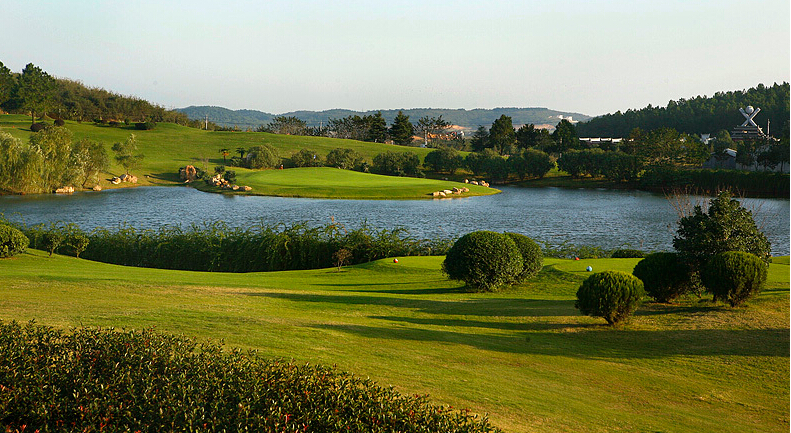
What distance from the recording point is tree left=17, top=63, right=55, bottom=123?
107562 millimetres

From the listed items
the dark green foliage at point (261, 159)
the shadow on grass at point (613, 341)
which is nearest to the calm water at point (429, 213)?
the dark green foliage at point (261, 159)

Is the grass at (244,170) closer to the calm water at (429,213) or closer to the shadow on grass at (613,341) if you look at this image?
the calm water at (429,213)

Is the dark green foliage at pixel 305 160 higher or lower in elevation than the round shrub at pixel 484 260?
higher

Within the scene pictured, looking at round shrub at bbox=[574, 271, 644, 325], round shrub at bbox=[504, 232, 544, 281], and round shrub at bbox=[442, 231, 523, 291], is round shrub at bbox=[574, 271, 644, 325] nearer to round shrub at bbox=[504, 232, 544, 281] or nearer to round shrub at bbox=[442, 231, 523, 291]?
round shrub at bbox=[442, 231, 523, 291]

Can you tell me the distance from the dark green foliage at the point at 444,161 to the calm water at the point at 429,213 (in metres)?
26.0

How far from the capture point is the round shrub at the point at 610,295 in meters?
11.0

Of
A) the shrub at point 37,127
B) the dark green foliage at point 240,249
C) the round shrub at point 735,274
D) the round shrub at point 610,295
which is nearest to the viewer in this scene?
the round shrub at point 610,295

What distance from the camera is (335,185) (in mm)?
74625

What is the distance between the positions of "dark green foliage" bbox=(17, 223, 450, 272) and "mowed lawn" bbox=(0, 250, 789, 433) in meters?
8.37

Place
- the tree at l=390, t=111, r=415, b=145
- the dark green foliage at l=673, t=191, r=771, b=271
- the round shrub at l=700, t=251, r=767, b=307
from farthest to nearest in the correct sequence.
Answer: the tree at l=390, t=111, r=415, b=145 → the dark green foliage at l=673, t=191, r=771, b=271 → the round shrub at l=700, t=251, r=767, b=307

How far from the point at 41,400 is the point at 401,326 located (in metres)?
6.93

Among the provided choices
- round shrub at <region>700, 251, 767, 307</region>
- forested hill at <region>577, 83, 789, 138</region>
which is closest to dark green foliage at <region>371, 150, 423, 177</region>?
forested hill at <region>577, 83, 789, 138</region>

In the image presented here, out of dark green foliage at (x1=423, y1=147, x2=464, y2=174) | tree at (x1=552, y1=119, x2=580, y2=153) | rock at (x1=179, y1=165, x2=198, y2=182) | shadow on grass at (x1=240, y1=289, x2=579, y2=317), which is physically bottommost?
shadow on grass at (x1=240, y1=289, x2=579, y2=317)

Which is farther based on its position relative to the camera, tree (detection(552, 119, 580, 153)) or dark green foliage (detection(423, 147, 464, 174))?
tree (detection(552, 119, 580, 153))
